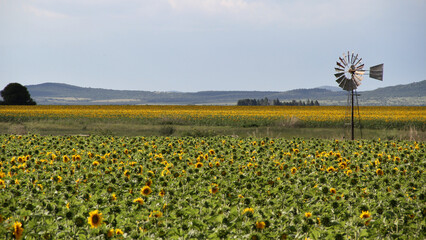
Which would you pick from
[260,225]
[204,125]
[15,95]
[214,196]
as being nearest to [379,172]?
[214,196]

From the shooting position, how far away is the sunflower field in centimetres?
503

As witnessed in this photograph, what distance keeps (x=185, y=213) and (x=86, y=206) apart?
55.7 inches

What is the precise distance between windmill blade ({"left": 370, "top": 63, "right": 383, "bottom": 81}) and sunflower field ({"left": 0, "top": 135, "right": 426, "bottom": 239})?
41.0 ft

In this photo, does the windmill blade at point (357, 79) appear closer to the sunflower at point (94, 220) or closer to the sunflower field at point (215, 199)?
the sunflower field at point (215, 199)

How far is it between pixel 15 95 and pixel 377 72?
207ft

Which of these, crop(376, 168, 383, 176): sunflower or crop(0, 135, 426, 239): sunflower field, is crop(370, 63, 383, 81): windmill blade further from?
crop(376, 168, 383, 176): sunflower

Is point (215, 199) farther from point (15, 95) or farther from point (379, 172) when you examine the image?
point (15, 95)

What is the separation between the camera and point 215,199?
663 cm

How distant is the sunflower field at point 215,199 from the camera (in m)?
5.03

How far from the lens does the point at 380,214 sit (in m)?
6.02

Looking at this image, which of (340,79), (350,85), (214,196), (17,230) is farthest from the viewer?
(340,79)

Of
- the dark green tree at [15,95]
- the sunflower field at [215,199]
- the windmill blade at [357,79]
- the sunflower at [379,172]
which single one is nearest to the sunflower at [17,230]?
the sunflower field at [215,199]

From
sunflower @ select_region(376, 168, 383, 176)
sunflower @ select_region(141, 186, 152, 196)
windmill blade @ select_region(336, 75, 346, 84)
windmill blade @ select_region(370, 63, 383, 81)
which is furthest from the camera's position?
windmill blade @ select_region(336, 75, 346, 84)

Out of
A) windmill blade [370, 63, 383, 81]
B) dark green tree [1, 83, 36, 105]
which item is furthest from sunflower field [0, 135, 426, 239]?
dark green tree [1, 83, 36, 105]
